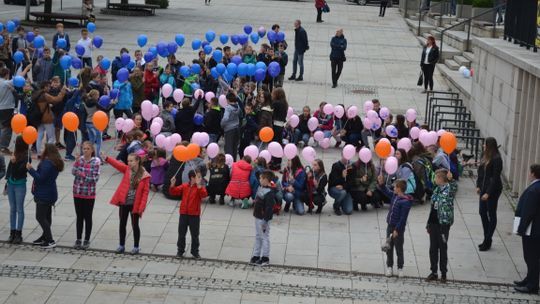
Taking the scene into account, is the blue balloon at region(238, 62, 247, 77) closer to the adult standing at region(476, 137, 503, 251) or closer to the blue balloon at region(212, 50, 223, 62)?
the blue balloon at region(212, 50, 223, 62)

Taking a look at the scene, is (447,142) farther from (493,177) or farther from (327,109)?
(327,109)

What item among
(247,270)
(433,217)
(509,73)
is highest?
(509,73)

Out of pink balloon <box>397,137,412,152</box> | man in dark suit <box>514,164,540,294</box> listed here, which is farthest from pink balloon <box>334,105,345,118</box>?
man in dark suit <box>514,164,540,294</box>

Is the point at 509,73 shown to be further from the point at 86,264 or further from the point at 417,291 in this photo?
the point at 86,264

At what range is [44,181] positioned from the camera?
14141mm

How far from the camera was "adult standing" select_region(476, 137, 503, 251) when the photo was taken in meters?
14.9

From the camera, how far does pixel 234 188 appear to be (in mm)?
16875

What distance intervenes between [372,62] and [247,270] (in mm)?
21700

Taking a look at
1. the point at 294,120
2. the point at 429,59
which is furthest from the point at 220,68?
the point at 429,59

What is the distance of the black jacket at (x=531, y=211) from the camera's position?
13094 mm

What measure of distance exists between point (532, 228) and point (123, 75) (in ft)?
34.0

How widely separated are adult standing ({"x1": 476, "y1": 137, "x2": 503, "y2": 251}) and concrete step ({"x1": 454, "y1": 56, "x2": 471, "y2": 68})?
14493 millimetres

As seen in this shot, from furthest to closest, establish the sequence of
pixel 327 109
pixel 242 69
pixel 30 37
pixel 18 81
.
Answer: pixel 30 37 < pixel 242 69 < pixel 327 109 < pixel 18 81

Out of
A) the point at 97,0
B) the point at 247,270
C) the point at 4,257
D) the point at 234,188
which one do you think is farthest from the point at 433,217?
the point at 97,0
